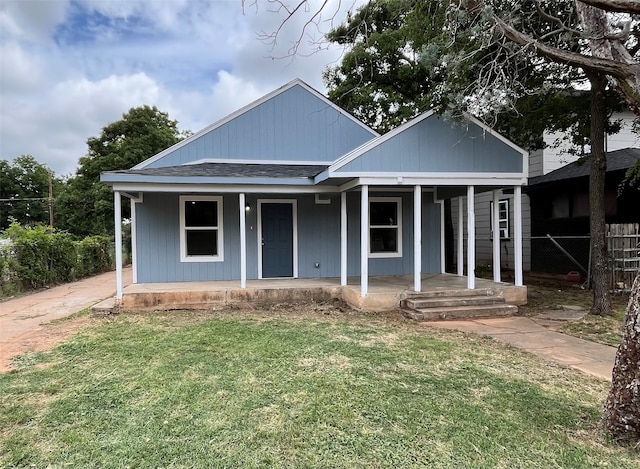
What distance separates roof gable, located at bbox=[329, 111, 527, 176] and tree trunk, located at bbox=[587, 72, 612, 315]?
1.23 metres

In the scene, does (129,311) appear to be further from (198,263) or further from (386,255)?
(386,255)

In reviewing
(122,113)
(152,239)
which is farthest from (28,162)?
(152,239)

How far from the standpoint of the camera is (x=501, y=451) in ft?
8.64

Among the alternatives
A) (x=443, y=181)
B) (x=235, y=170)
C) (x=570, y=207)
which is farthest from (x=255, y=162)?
(x=570, y=207)

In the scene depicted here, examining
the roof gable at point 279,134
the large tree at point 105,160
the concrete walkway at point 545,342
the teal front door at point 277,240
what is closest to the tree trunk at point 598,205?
the concrete walkway at point 545,342

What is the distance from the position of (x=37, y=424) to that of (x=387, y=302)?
553cm

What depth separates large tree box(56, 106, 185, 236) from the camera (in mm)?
24741

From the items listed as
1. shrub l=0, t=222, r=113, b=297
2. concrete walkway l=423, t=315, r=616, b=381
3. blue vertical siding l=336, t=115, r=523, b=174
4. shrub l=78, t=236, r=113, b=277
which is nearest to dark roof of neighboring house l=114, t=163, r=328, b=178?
blue vertical siding l=336, t=115, r=523, b=174

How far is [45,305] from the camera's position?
8562mm

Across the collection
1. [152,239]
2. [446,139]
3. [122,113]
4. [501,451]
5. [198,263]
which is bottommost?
[501,451]

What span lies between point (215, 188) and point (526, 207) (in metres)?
10.8

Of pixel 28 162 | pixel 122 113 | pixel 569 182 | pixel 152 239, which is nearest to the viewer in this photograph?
pixel 152 239

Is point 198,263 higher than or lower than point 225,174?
lower

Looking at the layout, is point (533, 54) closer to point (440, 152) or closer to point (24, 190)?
point (440, 152)
